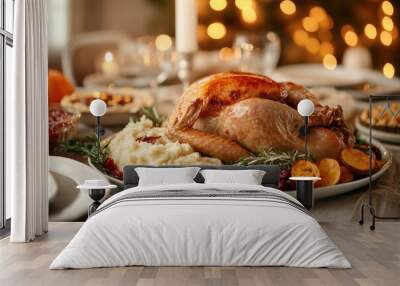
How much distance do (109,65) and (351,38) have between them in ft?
8.87

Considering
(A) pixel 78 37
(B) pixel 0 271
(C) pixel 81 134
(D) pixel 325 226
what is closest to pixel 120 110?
(C) pixel 81 134

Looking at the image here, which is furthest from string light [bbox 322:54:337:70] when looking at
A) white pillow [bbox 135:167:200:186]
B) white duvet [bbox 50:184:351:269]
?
white duvet [bbox 50:184:351:269]

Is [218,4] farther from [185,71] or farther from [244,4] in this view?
[185,71]

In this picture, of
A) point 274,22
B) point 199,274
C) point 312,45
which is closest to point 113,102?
point 274,22

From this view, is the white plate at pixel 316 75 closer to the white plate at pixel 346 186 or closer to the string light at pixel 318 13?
the string light at pixel 318 13

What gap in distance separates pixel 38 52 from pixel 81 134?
1308 millimetres

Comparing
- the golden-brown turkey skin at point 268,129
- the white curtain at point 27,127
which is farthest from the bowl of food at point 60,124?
the golden-brown turkey skin at point 268,129

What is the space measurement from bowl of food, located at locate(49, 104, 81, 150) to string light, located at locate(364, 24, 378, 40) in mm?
3313

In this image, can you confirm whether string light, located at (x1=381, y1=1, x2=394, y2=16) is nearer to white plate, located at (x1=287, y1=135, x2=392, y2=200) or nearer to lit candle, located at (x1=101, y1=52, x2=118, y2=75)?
white plate, located at (x1=287, y1=135, x2=392, y2=200)

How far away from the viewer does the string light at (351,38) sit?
7.59 meters

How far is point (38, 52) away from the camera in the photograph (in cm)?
624

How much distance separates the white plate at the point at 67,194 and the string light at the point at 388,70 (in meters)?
3.48

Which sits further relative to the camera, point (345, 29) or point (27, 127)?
point (345, 29)

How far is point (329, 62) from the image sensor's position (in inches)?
297
